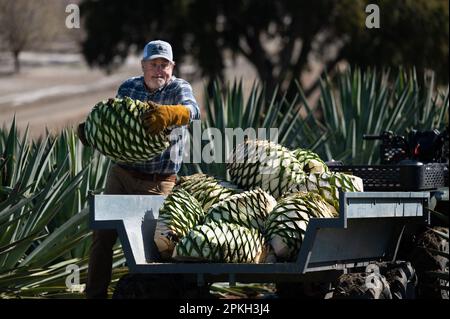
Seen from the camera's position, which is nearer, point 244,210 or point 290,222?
point 290,222

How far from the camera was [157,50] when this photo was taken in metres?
8.12

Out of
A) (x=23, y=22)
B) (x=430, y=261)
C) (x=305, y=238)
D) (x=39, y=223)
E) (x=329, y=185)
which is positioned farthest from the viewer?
(x=23, y=22)

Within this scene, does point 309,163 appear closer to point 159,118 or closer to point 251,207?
point 251,207

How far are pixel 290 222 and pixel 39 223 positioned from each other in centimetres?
256

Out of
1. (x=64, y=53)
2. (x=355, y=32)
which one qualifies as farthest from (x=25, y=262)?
(x=64, y=53)

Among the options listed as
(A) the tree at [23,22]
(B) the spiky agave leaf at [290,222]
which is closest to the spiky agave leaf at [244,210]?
(B) the spiky agave leaf at [290,222]

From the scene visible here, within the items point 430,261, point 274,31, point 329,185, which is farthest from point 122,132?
point 274,31

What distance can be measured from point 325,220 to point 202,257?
0.69 m

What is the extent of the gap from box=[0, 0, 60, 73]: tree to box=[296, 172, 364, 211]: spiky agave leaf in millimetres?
28504

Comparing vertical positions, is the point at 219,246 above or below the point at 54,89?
below

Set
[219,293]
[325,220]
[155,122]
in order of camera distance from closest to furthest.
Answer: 1. [325,220]
2. [155,122]
3. [219,293]

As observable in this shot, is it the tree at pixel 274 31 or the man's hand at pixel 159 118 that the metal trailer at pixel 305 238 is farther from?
the tree at pixel 274 31

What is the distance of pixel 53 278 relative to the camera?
9305 mm

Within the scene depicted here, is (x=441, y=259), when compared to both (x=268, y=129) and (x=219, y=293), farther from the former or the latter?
(x=268, y=129)
